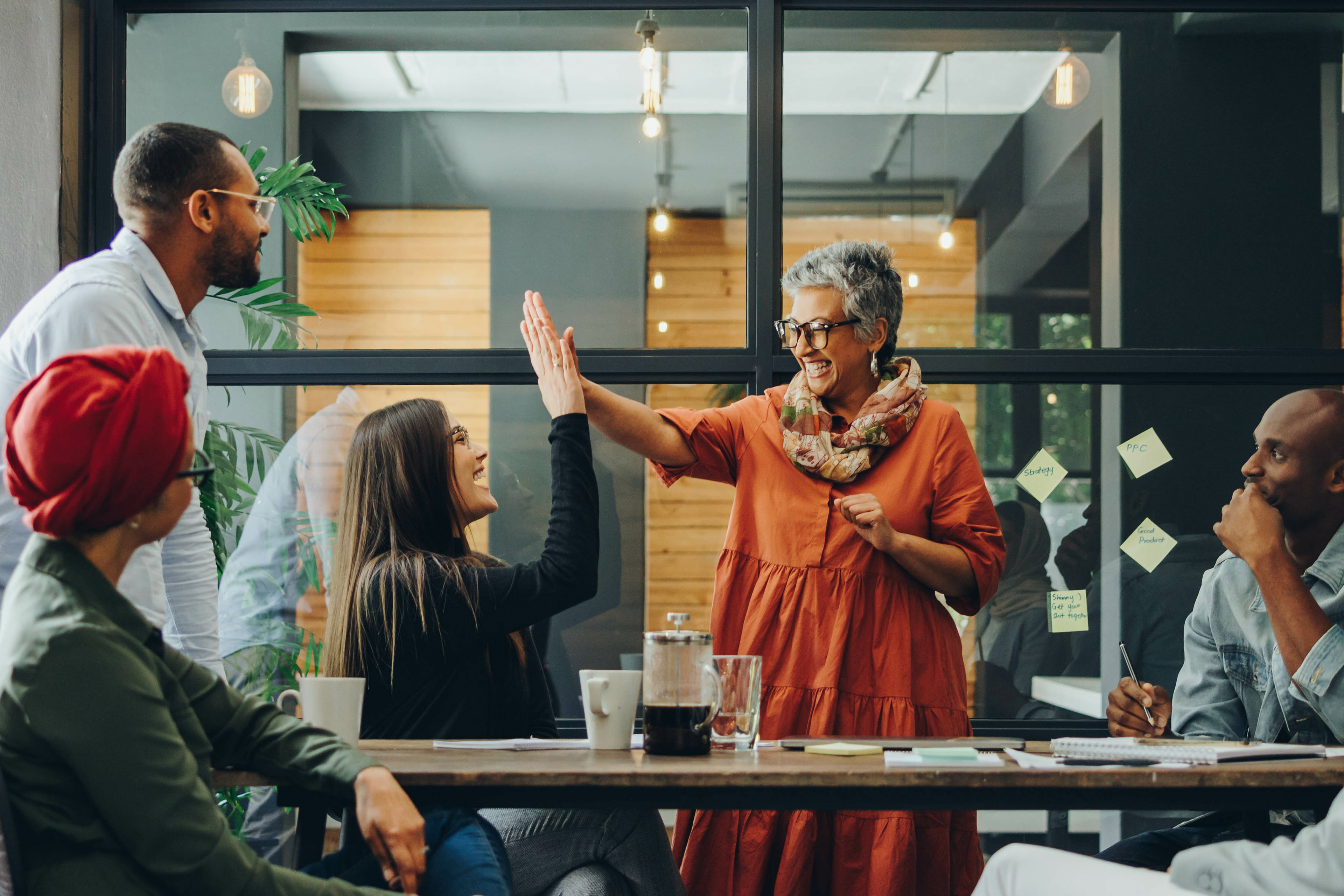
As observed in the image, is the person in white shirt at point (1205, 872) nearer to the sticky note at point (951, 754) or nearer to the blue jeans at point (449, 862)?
the sticky note at point (951, 754)

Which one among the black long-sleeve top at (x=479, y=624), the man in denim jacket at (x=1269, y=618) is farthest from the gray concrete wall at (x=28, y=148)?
the man in denim jacket at (x=1269, y=618)

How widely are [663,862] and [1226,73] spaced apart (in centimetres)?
254

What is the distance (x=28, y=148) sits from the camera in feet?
8.75

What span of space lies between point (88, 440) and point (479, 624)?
76cm

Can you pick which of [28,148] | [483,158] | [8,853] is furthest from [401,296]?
[8,853]

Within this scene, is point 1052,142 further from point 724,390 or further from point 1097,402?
point 724,390

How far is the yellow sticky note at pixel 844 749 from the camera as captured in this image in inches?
59.4

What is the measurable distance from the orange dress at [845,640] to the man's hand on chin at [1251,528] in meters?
0.38

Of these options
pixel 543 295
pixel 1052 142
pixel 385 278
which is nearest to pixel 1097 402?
pixel 1052 142

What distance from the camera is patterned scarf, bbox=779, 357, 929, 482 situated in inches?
80.3

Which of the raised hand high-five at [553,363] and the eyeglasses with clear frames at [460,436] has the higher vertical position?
the raised hand high-five at [553,363]

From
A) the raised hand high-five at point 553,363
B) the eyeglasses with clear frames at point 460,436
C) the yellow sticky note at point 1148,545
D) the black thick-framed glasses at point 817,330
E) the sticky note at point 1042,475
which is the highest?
the black thick-framed glasses at point 817,330

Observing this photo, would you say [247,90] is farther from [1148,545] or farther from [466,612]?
[1148,545]

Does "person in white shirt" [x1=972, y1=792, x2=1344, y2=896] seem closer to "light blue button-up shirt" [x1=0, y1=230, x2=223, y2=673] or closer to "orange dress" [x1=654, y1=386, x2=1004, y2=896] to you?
"orange dress" [x1=654, y1=386, x2=1004, y2=896]
